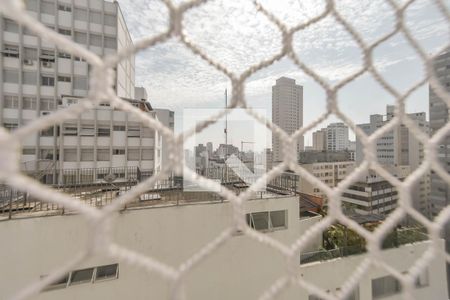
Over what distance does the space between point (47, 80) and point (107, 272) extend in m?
7.35

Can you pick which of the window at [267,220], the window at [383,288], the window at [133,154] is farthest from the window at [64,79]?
the window at [383,288]

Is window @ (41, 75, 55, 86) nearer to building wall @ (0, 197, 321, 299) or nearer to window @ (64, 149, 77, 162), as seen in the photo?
window @ (64, 149, 77, 162)

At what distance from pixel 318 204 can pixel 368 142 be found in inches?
184

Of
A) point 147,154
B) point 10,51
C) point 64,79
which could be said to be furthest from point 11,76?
point 147,154

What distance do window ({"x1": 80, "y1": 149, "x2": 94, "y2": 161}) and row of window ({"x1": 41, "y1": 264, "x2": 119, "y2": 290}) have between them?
519 centimetres

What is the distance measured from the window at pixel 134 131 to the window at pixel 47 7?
4.31 metres

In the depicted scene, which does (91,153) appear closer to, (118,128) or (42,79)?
(118,128)

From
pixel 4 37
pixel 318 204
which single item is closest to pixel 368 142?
pixel 318 204

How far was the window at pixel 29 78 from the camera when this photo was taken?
665 centimetres

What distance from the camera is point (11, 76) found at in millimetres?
Result: 6578

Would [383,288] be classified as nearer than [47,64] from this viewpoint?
Yes

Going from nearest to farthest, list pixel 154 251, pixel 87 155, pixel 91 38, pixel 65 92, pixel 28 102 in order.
A: 1. pixel 154 251
2. pixel 87 155
3. pixel 28 102
4. pixel 65 92
5. pixel 91 38

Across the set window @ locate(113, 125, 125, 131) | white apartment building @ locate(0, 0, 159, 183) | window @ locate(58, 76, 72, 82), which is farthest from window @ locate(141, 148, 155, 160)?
window @ locate(58, 76, 72, 82)

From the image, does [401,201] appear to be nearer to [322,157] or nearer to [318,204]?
[318,204]
